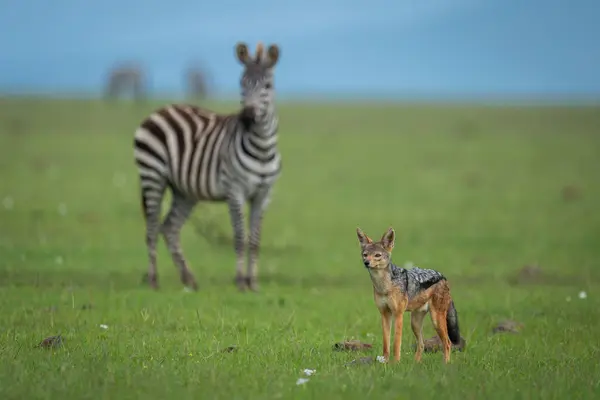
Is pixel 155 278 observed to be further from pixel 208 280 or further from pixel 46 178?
pixel 46 178

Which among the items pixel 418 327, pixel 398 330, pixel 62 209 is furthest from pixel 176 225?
pixel 62 209

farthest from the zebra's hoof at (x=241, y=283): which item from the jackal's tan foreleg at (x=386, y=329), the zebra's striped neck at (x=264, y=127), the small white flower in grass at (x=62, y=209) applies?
the small white flower in grass at (x=62, y=209)

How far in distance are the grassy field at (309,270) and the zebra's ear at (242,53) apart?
130 inches

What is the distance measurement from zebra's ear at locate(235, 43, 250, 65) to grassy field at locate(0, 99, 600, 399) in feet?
10.8

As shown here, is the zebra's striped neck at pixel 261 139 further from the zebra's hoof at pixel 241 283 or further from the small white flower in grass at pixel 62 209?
the small white flower in grass at pixel 62 209

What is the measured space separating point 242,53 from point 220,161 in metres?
1.59

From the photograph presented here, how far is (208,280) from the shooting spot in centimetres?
1545

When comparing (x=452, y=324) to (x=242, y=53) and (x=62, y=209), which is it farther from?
(x=62, y=209)

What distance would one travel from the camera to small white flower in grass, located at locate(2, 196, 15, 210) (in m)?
22.0

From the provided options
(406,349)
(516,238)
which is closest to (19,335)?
(406,349)

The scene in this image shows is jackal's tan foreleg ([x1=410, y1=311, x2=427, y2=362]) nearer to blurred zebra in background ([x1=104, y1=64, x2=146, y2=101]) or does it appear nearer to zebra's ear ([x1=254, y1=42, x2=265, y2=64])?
zebra's ear ([x1=254, y1=42, x2=265, y2=64])

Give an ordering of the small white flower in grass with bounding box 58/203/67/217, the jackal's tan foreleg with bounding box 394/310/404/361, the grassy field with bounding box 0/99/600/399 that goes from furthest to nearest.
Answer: the small white flower in grass with bounding box 58/203/67/217 < the jackal's tan foreleg with bounding box 394/310/404/361 < the grassy field with bounding box 0/99/600/399

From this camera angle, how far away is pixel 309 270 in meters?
16.9

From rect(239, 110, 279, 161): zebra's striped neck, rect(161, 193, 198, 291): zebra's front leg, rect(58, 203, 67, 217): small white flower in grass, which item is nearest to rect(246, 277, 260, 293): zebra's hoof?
rect(161, 193, 198, 291): zebra's front leg
